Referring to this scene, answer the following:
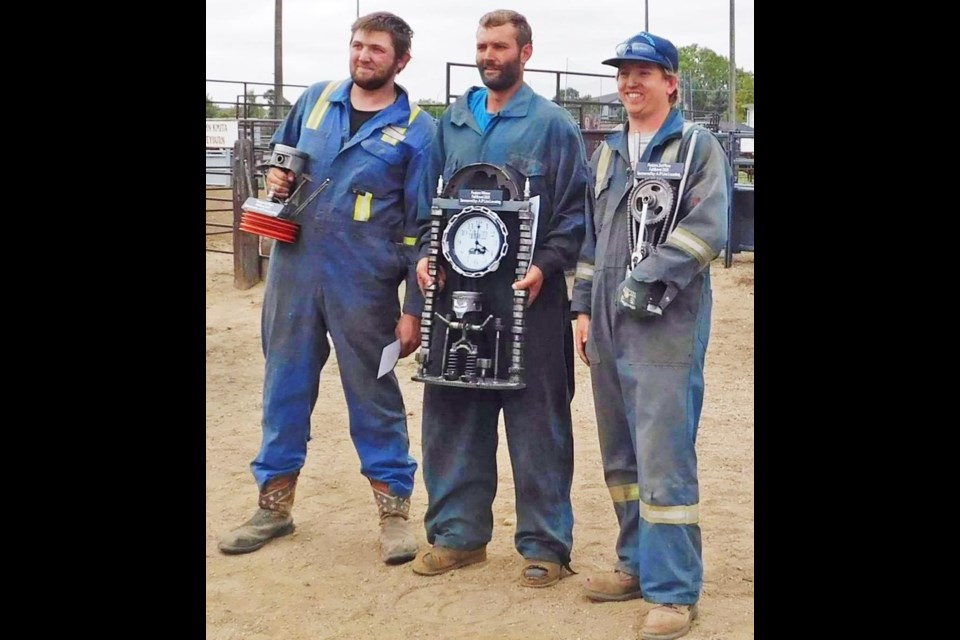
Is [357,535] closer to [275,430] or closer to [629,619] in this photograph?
[275,430]

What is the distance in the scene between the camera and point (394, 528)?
5180mm

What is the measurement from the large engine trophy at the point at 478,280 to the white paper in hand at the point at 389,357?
256 millimetres

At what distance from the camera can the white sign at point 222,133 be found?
49.7 feet

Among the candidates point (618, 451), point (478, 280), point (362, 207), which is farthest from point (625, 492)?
point (362, 207)

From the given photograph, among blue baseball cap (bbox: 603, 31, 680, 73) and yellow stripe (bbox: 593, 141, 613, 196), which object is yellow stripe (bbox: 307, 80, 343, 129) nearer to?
yellow stripe (bbox: 593, 141, 613, 196)

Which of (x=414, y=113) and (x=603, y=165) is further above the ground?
(x=414, y=113)

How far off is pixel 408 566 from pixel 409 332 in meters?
1.03

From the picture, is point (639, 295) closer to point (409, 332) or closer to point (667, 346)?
point (667, 346)

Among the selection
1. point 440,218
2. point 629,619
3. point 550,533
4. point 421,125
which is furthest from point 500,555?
point 421,125

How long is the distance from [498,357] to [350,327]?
78 cm

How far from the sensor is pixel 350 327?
198 inches

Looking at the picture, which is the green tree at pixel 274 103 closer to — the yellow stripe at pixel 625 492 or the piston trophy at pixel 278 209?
the piston trophy at pixel 278 209

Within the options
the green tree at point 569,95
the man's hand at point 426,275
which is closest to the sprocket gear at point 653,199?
the man's hand at point 426,275
